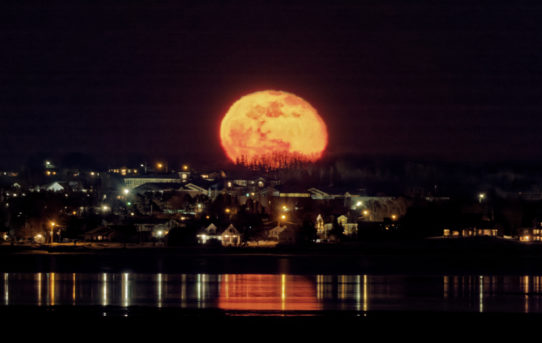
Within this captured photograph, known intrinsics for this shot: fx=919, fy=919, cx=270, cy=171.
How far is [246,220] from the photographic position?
1829 inches

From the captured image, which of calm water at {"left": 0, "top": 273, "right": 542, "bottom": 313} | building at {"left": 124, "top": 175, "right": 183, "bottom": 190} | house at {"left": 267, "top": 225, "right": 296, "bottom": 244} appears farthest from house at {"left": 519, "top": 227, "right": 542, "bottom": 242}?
building at {"left": 124, "top": 175, "right": 183, "bottom": 190}

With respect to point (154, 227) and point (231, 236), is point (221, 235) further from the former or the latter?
point (154, 227)

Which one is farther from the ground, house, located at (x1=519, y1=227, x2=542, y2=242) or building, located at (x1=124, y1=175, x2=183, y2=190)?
building, located at (x1=124, y1=175, x2=183, y2=190)

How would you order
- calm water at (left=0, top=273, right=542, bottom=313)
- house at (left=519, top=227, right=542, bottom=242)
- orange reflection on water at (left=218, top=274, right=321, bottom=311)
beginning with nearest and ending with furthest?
orange reflection on water at (left=218, top=274, right=321, bottom=311) → calm water at (left=0, top=273, right=542, bottom=313) → house at (left=519, top=227, right=542, bottom=242)

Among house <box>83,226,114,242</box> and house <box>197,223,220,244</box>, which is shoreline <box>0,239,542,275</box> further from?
house <box>83,226,114,242</box>

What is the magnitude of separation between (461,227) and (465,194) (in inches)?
716

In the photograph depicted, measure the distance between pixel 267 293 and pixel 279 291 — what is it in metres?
0.50

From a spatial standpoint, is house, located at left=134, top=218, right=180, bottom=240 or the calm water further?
house, located at left=134, top=218, right=180, bottom=240

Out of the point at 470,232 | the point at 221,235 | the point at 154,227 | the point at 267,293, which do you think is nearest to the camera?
the point at 267,293

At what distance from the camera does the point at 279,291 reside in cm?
2294

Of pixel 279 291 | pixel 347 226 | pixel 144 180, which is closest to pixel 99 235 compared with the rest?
pixel 347 226

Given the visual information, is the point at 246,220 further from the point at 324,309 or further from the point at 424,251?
the point at 324,309

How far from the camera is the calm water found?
20297mm

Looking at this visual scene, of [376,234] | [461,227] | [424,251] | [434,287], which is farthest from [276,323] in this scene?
[461,227]
